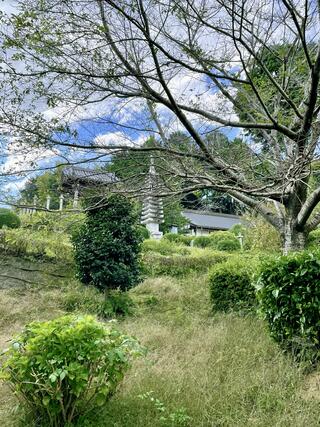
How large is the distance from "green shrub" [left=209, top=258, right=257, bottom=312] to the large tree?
148cm

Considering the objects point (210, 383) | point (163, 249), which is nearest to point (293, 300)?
point (210, 383)

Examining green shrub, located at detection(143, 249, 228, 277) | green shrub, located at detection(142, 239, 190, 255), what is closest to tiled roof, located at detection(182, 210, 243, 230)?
green shrub, located at detection(142, 239, 190, 255)

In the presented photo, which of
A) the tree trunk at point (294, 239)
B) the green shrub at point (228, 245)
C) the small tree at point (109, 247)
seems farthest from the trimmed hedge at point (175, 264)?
the tree trunk at point (294, 239)

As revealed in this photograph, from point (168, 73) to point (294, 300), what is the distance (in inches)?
108

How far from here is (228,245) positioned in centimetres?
1379

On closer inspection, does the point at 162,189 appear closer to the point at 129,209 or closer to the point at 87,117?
the point at 87,117

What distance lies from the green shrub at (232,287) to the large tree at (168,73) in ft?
4.87

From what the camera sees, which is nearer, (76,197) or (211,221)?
(76,197)

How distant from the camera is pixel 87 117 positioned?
420 centimetres

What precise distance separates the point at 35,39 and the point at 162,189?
7.49 ft

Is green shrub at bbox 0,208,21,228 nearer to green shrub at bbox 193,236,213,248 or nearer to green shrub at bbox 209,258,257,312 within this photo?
green shrub at bbox 209,258,257,312

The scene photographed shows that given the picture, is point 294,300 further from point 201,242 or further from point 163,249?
point 201,242

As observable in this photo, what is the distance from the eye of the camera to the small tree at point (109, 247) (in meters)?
6.52

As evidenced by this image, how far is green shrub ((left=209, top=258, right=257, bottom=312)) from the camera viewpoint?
6.20 metres
